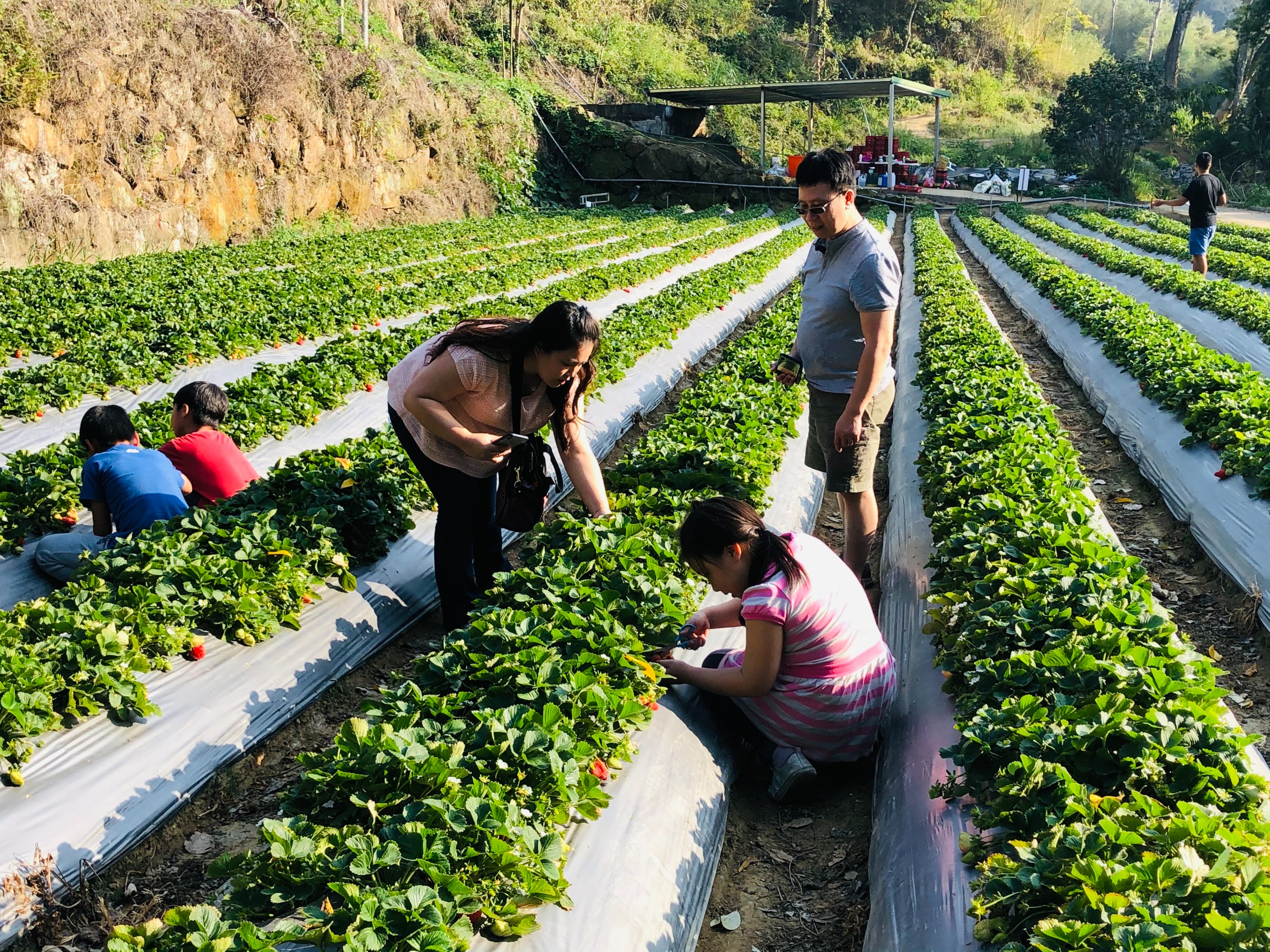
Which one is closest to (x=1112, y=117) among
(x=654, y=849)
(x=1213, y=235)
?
(x=1213, y=235)

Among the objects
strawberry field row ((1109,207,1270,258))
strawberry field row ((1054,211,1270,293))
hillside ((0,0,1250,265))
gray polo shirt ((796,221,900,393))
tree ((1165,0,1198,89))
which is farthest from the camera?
tree ((1165,0,1198,89))

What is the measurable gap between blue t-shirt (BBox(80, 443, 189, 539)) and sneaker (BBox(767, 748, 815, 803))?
3.67 metres

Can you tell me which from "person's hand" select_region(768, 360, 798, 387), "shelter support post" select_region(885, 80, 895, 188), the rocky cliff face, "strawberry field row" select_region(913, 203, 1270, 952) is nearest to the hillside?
the rocky cliff face

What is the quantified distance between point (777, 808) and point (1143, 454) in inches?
222

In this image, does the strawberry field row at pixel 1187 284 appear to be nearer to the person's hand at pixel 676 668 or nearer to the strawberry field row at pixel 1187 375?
the strawberry field row at pixel 1187 375

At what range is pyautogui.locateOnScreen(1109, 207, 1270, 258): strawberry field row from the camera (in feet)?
69.5

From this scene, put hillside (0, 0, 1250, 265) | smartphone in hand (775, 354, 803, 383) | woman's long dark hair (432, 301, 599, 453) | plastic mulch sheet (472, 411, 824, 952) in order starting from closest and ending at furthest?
plastic mulch sheet (472, 411, 824, 952), woman's long dark hair (432, 301, 599, 453), smartphone in hand (775, 354, 803, 383), hillside (0, 0, 1250, 265)

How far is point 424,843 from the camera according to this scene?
2.77m

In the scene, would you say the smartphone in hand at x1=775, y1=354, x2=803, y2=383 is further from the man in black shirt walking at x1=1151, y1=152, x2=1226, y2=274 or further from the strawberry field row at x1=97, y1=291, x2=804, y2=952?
the man in black shirt walking at x1=1151, y1=152, x2=1226, y2=274

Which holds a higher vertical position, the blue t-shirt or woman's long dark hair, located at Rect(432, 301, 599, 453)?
woman's long dark hair, located at Rect(432, 301, 599, 453)

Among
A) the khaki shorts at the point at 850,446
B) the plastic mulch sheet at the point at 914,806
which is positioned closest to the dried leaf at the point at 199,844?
the plastic mulch sheet at the point at 914,806

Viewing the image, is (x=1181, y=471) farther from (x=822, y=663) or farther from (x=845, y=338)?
(x=822, y=663)

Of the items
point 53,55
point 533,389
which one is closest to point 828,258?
point 533,389

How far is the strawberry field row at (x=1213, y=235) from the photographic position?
834 inches
